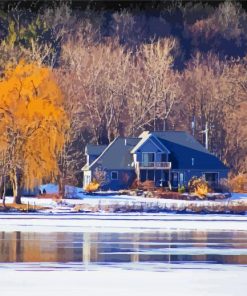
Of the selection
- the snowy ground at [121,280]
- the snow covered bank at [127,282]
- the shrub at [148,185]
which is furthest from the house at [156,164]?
the snow covered bank at [127,282]

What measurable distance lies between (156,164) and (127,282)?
64.0 m

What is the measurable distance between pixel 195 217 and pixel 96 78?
45029mm

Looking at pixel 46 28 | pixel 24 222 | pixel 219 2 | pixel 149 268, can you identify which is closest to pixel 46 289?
pixel 149 268

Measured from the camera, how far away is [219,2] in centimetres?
15362

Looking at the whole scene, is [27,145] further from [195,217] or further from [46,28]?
[46,28]

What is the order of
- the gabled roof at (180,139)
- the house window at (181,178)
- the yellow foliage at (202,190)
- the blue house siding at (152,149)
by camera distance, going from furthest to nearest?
the gabled roof at (180,139)
the blue house siding at (152,149)
the house window at (181,178)
the yellow foliage at (202,190)

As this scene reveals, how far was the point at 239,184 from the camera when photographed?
9031 centimetres

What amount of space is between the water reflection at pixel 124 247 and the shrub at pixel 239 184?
136ft

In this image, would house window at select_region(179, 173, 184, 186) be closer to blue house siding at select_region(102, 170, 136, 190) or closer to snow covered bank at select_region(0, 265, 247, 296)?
blue house siding at select_region(102, 170, 136, 190)

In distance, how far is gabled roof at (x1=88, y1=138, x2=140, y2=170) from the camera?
9306 cm

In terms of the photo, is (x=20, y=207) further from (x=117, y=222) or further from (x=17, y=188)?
(x=117, y=222)

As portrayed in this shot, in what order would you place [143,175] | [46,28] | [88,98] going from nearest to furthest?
[143,175] → [88,98] → [46,28]

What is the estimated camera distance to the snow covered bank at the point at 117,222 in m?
50.3

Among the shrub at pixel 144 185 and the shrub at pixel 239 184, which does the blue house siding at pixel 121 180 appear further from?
the shrub at pixel 239 184
